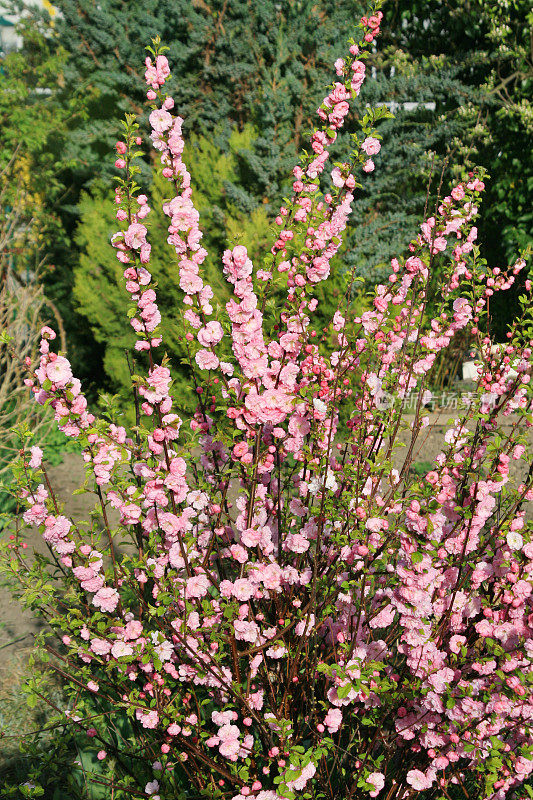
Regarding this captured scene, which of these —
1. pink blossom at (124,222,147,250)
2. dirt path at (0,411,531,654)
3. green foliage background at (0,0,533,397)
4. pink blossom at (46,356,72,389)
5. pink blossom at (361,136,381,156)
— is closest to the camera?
pink blossom at (46,356,72,389)

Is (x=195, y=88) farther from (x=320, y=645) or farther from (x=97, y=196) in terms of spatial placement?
(x=320, y=645)

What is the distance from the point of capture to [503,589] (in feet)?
6.17

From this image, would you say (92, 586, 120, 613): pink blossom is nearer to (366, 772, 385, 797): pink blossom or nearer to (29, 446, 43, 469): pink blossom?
(29, 446, 43, 469): pink blossom

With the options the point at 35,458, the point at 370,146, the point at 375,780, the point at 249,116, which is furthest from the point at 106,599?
the point at 249,116

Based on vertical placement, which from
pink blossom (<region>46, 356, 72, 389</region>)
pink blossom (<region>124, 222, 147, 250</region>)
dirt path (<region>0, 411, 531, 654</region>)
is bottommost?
dirt path (<region>0, 411, 531, 654</region>)

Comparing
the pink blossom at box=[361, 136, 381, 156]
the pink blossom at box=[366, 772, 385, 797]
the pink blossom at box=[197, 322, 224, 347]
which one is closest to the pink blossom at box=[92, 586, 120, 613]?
the pink blossom at box=[197, 322, 224, 347]

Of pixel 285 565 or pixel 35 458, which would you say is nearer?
pixel 35 458

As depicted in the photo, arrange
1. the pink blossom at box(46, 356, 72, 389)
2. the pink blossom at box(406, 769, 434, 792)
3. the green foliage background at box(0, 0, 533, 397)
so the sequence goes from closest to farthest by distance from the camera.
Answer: the pink blossom at box(46, 356, 72, 389)
the pink blossom at box(406, 769, 434, 792)
the green foliage background at box(0, 0, 533, 397)

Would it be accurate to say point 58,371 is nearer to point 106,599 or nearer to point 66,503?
point 106,599

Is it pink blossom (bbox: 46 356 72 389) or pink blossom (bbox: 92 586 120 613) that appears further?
pink blossom (bbox: 92 586 120 613)

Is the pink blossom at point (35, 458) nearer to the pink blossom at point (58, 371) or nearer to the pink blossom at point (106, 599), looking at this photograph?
the pink blossom at point (58, 371)

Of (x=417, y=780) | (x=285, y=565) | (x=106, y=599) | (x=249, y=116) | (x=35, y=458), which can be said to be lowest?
(x=417, y=780)

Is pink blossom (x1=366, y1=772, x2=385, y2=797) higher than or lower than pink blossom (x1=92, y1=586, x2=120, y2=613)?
lower

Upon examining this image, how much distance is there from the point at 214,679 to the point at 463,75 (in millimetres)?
8631
